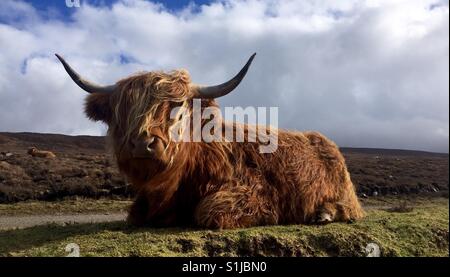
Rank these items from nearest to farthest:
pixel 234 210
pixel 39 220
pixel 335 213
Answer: pixel 234 210
pixel 335 213
pixel 39 220

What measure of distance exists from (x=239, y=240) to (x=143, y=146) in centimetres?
111

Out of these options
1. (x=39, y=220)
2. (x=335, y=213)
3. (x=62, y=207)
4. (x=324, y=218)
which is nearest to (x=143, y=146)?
(x=324, y=218)

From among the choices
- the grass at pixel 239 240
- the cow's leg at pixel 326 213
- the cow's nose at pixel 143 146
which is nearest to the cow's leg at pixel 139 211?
the grass at pixel 239 240

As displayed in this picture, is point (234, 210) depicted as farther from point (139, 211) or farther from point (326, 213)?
point (326, 213)

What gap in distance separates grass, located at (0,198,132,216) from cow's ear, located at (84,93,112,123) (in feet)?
17.1

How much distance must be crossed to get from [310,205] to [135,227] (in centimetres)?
187

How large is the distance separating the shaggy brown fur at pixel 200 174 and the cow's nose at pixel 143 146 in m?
0.06

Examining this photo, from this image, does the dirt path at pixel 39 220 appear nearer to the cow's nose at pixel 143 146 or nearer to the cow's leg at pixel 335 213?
the cow's nose at pixel 143 146

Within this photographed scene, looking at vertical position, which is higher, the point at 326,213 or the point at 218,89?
the point at 218,89

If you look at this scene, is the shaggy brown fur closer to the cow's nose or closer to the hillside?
the cow's nose

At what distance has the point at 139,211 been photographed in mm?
4938

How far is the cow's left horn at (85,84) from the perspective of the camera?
4906 millimetres

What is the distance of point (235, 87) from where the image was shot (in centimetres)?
493
